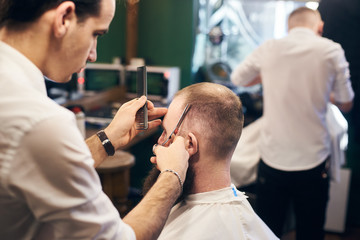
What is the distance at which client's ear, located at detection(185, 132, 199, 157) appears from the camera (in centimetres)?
140

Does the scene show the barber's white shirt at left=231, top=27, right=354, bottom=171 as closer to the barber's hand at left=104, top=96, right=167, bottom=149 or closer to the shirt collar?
the barber's hand at left=104, top=96, right=167, bottom=149

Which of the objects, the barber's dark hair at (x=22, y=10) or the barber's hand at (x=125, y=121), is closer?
the barber's dark hair at (x=22, y=10)

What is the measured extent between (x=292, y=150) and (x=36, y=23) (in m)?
1.91

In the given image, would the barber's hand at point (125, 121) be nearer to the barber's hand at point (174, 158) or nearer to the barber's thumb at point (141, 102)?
the barber's thumb at point (141, 102)

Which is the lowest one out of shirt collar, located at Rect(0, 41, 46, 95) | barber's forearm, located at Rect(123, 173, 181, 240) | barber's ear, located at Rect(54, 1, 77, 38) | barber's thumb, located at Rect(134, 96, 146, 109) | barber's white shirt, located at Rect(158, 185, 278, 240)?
barber's white shirt, located at Rect(158, 185, 278, 240)

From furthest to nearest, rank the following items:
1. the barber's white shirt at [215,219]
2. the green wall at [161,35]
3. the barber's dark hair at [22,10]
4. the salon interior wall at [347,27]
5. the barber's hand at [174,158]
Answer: the green wall at [161,35] → the salon interior wall at [347,27] → the barber's white shirt at [215,219] → the barber's hand at [174,158] → the barber's dark hair at [22,10]

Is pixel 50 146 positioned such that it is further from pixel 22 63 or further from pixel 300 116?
pixel 300 116

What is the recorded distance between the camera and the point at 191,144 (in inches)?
55.4

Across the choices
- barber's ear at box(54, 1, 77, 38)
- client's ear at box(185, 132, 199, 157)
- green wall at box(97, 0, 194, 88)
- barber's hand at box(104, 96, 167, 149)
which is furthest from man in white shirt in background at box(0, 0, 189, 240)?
green wall at box(97, 0, 194, 88)

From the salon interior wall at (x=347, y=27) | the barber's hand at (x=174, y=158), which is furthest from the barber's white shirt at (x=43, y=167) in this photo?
the salon interior wall at (x=347, y=27)

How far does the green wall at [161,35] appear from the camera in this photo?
4.32 meters

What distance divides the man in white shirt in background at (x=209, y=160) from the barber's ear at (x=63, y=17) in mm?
604

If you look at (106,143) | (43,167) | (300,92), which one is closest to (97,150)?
(106,143)

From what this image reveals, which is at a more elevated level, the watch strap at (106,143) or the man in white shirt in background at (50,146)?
the man in white shirt in background at (50,146)
